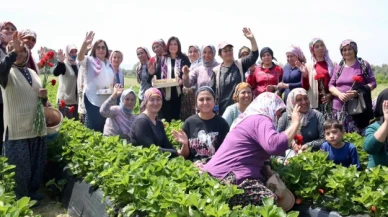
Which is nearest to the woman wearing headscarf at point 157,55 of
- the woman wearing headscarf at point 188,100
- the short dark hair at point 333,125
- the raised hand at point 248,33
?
the woman wearing headscarf at point 188,100

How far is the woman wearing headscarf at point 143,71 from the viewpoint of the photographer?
7684mm

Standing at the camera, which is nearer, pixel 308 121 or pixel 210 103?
pixel 210 103

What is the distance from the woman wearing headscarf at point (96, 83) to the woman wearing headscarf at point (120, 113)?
1.13 metres

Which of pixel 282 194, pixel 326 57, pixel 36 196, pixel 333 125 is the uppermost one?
pixel 326 57

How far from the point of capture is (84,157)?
462 cm

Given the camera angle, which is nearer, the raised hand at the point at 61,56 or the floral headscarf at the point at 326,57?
the floral headscarf at the point at 326,57

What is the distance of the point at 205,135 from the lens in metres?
4.71

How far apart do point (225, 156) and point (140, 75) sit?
455cm

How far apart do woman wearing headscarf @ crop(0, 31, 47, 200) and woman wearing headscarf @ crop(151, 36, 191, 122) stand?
9.50 ft

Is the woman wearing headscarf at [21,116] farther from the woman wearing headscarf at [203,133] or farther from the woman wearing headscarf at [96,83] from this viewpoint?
the woman wearing headscarf at [96,83]

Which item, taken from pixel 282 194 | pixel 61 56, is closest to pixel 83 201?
pixel 282 194

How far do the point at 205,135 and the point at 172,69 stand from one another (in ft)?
9.22

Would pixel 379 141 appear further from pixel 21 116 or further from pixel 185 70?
pixel 21 116

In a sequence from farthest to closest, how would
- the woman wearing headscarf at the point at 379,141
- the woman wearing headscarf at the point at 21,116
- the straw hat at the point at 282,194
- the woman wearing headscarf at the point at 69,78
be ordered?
the woman wearing headscarf at the point at 69,78 < the woman wearing headscarf at the point at 21,116 < the woman wearing headscarf at the point at 379,141 < the straw hat at the point at 282,194
